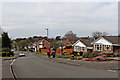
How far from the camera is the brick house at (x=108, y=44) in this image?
35.3 m

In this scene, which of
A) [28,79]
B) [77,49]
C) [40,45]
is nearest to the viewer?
[28,79]

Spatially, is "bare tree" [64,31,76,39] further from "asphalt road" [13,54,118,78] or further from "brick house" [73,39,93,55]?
"asphalt road" [13,54,118,78]

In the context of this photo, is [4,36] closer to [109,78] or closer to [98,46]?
[98,46]

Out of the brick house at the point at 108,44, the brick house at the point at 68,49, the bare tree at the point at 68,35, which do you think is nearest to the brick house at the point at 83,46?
the brick house at the point at 68,49

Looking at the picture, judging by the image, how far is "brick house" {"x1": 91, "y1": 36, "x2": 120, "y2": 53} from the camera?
3531 centimetres

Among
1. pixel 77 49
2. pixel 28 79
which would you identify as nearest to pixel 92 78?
pixel 28 79

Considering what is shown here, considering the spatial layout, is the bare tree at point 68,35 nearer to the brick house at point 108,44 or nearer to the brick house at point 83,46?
the brick house at point 83,46

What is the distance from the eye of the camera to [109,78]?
33.1 feet

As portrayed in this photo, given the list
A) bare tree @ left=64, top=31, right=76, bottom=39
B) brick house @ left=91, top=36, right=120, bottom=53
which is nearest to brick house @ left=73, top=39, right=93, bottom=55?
brick house @ left=91, top=36, right=120, bottom=53

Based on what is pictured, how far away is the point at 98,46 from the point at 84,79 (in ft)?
103

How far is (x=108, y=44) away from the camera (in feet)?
121

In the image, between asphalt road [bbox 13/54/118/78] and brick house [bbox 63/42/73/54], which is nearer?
asphalt road [bbox 13/54/118/78]

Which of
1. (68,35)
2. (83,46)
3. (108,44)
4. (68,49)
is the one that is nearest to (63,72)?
(108,44)

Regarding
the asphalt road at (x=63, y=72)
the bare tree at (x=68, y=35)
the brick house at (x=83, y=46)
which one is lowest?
A: the asphalt road at (x=63, y=72)
